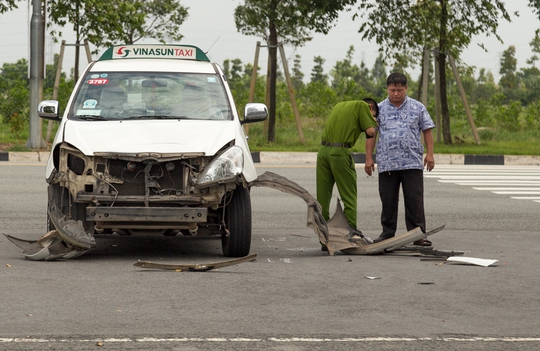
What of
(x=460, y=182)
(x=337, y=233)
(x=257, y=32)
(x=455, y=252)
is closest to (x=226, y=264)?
(x=337, y=233)

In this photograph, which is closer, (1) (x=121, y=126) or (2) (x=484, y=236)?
(1) (x=121, y=126)

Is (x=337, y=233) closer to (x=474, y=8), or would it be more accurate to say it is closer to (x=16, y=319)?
(x=16, y=319)

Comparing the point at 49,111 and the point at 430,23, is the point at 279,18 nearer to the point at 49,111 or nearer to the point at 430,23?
the point at 430,23

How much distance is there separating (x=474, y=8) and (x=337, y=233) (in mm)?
16374

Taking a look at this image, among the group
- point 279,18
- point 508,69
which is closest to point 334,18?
point 279,18

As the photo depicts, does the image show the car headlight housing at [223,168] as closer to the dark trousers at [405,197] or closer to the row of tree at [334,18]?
the dark trousers at [405,197]

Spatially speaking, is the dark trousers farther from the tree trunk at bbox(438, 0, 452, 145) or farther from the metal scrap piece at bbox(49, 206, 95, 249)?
the tree trunk at bbox(438, 0, 452, 145)

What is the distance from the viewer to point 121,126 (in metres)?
7.98

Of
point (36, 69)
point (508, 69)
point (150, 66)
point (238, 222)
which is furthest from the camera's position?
point (508, 69)

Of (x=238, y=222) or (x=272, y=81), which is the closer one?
(x=238, y=222)

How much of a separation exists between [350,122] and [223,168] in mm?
1610

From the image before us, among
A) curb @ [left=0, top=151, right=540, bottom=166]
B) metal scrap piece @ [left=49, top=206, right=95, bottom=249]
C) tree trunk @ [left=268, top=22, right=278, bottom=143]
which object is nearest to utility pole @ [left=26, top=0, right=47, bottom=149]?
curb @ [left=0, top=151, right=540, bottom=166]

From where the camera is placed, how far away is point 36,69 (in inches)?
Result: 834

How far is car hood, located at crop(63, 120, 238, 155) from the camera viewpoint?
7570mm
